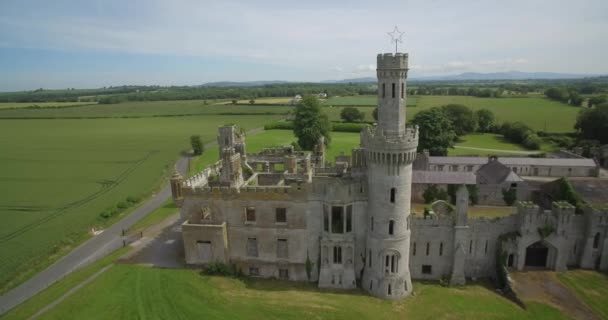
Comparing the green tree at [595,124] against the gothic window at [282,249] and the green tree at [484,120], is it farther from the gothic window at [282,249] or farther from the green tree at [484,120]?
the gothic window at [282,249]

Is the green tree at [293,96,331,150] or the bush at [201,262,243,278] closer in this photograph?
the bush at [201,262,243,278]

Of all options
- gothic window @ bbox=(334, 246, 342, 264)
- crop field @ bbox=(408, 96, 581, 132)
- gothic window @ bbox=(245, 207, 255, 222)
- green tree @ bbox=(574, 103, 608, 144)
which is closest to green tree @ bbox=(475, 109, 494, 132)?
crop field @ bbox=(408, 96, 581, 132)

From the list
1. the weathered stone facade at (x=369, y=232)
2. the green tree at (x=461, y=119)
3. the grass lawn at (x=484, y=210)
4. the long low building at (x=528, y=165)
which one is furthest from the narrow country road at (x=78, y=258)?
the green tree at (x=461, y=119)

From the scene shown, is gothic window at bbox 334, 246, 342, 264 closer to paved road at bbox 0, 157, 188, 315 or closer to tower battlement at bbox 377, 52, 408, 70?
tower battlement at bbox 377, 52, 408, 70

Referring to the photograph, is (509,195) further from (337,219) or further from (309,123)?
(309,123)

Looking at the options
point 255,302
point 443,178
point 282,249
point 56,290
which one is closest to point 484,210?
point 443,178
